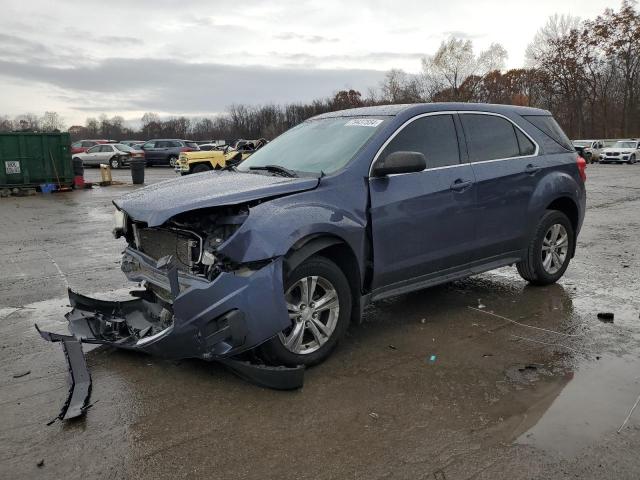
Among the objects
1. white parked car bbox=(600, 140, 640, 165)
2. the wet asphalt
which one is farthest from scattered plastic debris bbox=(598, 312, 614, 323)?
white parked car bbox=(600, 140, 640, 165)

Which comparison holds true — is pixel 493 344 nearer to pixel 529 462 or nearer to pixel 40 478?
pixel 529 462

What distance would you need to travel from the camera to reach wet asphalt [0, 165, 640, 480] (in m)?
2.95

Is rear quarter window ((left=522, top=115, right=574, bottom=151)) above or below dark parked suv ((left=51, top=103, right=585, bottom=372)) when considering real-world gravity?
above

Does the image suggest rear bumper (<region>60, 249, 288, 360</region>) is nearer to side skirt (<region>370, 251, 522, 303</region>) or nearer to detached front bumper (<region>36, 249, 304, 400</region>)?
detached front bumper (<region>36, 249, 304, 400</region>)

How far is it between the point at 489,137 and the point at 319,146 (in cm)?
178

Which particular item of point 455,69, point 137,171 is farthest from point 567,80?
point 137,171

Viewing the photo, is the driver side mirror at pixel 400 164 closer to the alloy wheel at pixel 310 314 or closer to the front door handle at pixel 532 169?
the alloy wheel at pixel 310 314

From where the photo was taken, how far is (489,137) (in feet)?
17.9

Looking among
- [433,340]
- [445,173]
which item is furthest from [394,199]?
[433,340]

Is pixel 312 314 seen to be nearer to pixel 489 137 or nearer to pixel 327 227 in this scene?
pixel 327 227

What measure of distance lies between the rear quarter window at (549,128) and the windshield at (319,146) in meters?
2.16

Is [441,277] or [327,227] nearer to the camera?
[327,227]

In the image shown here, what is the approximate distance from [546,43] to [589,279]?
62.1 metres

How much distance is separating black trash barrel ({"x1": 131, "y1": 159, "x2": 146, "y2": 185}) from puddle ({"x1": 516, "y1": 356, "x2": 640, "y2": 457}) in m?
21.2
